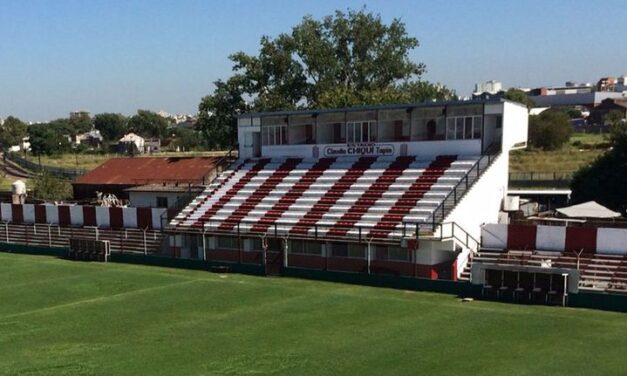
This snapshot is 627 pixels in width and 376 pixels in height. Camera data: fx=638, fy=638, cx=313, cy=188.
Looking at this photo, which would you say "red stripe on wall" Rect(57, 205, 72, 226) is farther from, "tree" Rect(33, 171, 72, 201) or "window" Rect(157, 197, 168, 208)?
"tree" Rect(33, 171, 72, 201)

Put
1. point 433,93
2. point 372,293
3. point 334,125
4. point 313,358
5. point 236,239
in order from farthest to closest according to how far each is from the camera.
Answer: point 433,93 → point 334,125 → point 236,239 → point 372,293 → point 313,358

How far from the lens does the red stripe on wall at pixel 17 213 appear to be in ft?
154

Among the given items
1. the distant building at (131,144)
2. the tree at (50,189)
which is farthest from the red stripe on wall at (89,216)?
the distant building at (131,144)

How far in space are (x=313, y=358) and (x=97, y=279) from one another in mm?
17195

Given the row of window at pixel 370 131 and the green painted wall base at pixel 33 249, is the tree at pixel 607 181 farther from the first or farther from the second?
the green painted wall base at pixel 33 249

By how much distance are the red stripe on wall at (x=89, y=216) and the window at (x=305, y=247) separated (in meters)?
17.1

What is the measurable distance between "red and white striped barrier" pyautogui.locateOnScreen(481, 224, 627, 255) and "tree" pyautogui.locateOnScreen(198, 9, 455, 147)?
29.9 m

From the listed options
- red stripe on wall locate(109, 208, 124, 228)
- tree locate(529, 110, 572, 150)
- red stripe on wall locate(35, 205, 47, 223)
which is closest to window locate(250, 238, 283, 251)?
red stripe on wall locate(109, 208, 124, 228)

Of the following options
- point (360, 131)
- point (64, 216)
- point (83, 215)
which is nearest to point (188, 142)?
point (64, 216)

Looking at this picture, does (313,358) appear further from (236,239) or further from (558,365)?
(236,239)

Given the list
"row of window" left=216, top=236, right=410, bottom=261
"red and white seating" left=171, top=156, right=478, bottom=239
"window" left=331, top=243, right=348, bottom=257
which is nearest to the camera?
"row of window" left=216, top=236, right=410, bottom=261

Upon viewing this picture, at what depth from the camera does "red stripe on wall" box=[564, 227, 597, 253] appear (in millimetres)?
27453

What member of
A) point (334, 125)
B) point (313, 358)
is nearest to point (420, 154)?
point (334, 125)

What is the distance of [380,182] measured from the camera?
34.8 metres
